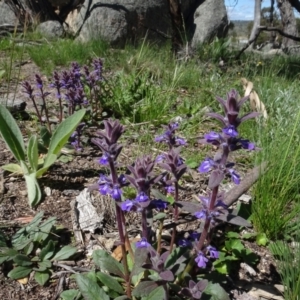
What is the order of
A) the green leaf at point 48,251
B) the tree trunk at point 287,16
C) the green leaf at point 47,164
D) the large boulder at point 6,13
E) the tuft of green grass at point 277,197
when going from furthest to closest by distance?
the tree trunk at point 287,16, the large boulder at point 6,13, the green leaf at point 47,164, the tuft of green grass at point 277,197, the green leaf at point 48,251

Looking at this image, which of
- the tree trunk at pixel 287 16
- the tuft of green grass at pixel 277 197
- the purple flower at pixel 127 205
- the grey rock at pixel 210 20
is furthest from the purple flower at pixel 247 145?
the tree trunk at pixel 287 16

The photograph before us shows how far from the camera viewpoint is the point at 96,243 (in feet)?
6.97

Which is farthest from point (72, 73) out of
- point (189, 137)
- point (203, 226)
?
point (203, 226)

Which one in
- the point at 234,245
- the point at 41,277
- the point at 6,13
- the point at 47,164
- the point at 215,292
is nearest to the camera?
the point at 215,292

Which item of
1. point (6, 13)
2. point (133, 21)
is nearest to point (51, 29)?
point (133, 21)

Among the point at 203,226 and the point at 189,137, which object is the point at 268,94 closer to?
the point at 189,137

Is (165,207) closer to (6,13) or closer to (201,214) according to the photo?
(201,214)

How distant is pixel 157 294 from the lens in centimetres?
150

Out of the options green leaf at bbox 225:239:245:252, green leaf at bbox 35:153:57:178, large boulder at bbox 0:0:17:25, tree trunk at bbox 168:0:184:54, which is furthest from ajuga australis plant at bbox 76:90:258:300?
large boulder at bbox 0:0:17:25

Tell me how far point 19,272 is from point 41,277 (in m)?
0.10

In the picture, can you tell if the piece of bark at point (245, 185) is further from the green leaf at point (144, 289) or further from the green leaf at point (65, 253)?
the green leaf at point (65, 253)

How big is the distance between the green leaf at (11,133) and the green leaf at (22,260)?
764mm

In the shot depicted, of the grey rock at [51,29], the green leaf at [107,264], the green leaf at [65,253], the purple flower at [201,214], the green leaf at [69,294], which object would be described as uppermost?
the grey rock at [51,29]

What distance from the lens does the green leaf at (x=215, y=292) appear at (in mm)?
1571
